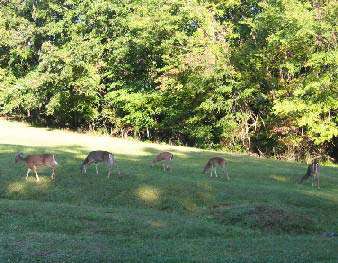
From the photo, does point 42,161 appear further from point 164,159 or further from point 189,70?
point 189,70

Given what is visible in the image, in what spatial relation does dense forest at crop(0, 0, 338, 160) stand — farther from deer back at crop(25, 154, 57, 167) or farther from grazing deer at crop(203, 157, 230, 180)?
deer back at crop(25, 154, 57, 167)

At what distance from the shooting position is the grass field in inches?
439

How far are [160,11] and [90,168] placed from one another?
22380 mm

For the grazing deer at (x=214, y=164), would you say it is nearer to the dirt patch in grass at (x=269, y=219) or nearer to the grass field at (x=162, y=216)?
the grass field at (x=162, y=216)

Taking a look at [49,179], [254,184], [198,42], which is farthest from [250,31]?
[49,179]

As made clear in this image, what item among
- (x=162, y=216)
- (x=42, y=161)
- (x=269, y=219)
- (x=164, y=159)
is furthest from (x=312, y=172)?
(x=42, y=161)

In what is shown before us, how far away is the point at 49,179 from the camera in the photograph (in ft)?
62.1

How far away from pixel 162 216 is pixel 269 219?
3.07 metres

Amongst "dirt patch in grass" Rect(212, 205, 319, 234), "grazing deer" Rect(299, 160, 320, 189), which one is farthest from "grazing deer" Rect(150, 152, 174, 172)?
"dirt patch in grass" Rect(212, 205, 319, 234)

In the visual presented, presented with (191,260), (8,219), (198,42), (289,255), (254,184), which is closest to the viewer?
(191,260)

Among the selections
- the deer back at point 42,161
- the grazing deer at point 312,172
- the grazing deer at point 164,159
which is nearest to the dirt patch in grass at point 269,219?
the grazing deer at point 312,172

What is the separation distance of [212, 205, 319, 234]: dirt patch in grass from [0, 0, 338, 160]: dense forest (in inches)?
688

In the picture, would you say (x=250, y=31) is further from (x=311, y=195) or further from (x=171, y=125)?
(x=311, y=195)

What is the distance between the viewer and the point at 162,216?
15.1 m
